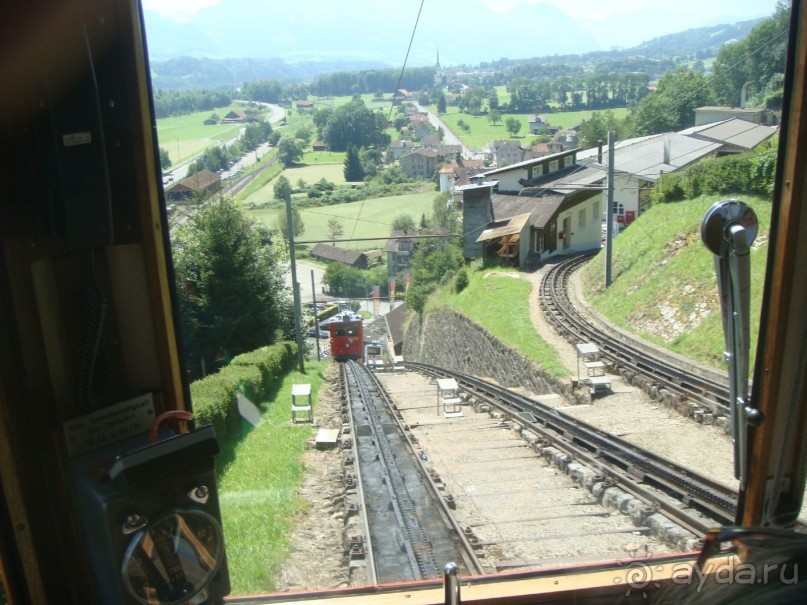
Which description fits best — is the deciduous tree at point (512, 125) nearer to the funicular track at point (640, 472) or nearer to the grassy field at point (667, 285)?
the grassy field at point (667, 285)

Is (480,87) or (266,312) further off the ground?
(480,87)

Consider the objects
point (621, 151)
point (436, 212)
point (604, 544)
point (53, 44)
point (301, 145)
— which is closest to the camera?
point (53, 44)

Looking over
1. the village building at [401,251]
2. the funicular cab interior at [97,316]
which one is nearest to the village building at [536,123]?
the village building at [401,251]

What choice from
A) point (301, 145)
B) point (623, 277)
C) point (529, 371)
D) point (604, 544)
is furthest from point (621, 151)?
point (604, 544)

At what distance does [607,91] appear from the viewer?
27.5 feet

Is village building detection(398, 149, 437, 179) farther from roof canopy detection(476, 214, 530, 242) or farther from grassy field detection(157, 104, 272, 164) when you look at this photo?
roof canopy detection(476, 214, 530, 242)

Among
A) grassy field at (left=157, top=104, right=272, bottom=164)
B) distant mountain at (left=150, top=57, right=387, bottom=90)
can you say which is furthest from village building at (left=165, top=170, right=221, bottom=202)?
distant mountain at (left=150, top=57, right=387, bottom=90)

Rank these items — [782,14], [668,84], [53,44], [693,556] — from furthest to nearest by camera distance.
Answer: [668,84], [782,14], [693,556], [53,44]

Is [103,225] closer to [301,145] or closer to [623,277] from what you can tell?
[301,145]

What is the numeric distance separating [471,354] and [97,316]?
17.2 m

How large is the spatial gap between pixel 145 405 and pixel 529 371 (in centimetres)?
1226

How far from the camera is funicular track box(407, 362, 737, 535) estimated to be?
4.44 metres

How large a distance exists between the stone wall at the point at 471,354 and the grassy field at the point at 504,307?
7.5 inches

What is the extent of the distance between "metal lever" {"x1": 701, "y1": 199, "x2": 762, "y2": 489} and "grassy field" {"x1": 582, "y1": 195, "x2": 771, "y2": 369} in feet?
25.0
